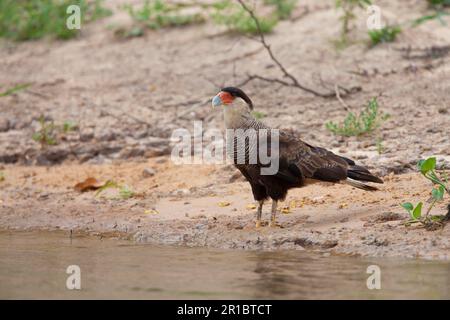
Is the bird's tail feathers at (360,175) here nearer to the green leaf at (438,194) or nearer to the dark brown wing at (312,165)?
the dark brown wing at (312,165)

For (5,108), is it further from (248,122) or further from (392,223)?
(392,223)

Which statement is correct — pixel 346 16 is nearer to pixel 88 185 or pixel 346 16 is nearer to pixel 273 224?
pixel 88 185

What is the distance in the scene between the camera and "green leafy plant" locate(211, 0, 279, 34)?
41.3 feet

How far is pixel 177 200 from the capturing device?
9.52 meters

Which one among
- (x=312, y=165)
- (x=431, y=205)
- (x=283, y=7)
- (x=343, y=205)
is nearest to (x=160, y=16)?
(x=283, y=7)

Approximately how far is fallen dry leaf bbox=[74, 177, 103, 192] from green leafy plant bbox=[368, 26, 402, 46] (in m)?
4.06

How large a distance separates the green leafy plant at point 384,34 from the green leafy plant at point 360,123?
1.90 metres

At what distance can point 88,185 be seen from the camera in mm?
10180

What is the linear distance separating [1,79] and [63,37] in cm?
135

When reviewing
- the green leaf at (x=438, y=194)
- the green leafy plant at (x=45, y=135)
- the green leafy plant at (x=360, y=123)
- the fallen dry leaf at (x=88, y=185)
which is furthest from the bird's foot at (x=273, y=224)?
the green leafy plant at (x=45, y=135)

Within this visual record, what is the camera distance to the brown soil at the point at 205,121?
8.33 meters

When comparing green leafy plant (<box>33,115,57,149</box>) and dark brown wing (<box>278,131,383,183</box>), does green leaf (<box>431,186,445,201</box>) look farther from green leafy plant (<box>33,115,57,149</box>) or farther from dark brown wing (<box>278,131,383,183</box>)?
green leafy plant (<box>33,115,57,149</box>)

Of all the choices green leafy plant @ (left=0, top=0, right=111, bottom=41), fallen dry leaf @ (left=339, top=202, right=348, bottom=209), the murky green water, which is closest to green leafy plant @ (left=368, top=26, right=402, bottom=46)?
fallen dry leaf @ (left=339, top=202, right=348, bottom=209)
